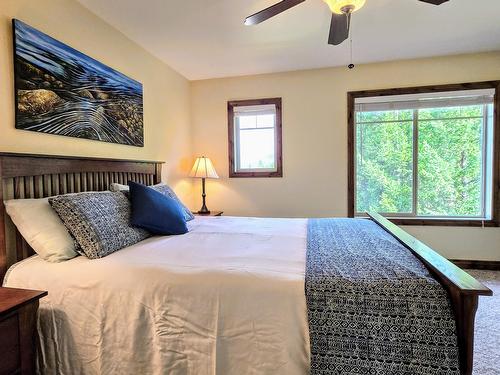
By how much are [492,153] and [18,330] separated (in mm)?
4354

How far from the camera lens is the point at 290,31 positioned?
266 centimetres

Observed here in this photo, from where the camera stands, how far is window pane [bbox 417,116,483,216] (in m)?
3.41

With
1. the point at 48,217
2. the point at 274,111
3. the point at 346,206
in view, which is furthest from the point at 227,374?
the point at 274,111

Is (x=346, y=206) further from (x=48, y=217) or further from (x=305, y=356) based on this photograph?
(x=48, y=217)

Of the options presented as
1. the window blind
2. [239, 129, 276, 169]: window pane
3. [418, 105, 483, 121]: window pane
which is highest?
the window blind

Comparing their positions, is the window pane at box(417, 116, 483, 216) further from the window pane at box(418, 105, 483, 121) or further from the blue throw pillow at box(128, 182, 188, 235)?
the blue throw pillow at box(128, 182, 188, 235)

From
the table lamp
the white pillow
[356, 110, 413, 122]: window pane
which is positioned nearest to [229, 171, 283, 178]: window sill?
the table lamp

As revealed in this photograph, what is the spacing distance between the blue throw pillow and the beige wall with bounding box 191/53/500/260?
196 cm

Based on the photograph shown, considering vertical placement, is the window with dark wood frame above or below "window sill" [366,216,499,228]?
above

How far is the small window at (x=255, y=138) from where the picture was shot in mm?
3859

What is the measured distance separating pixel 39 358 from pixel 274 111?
3.31m

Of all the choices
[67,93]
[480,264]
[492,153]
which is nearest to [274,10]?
[67,93]

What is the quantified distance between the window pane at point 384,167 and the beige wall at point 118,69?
2282 mm

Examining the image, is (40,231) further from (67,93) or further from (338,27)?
(338,27)
